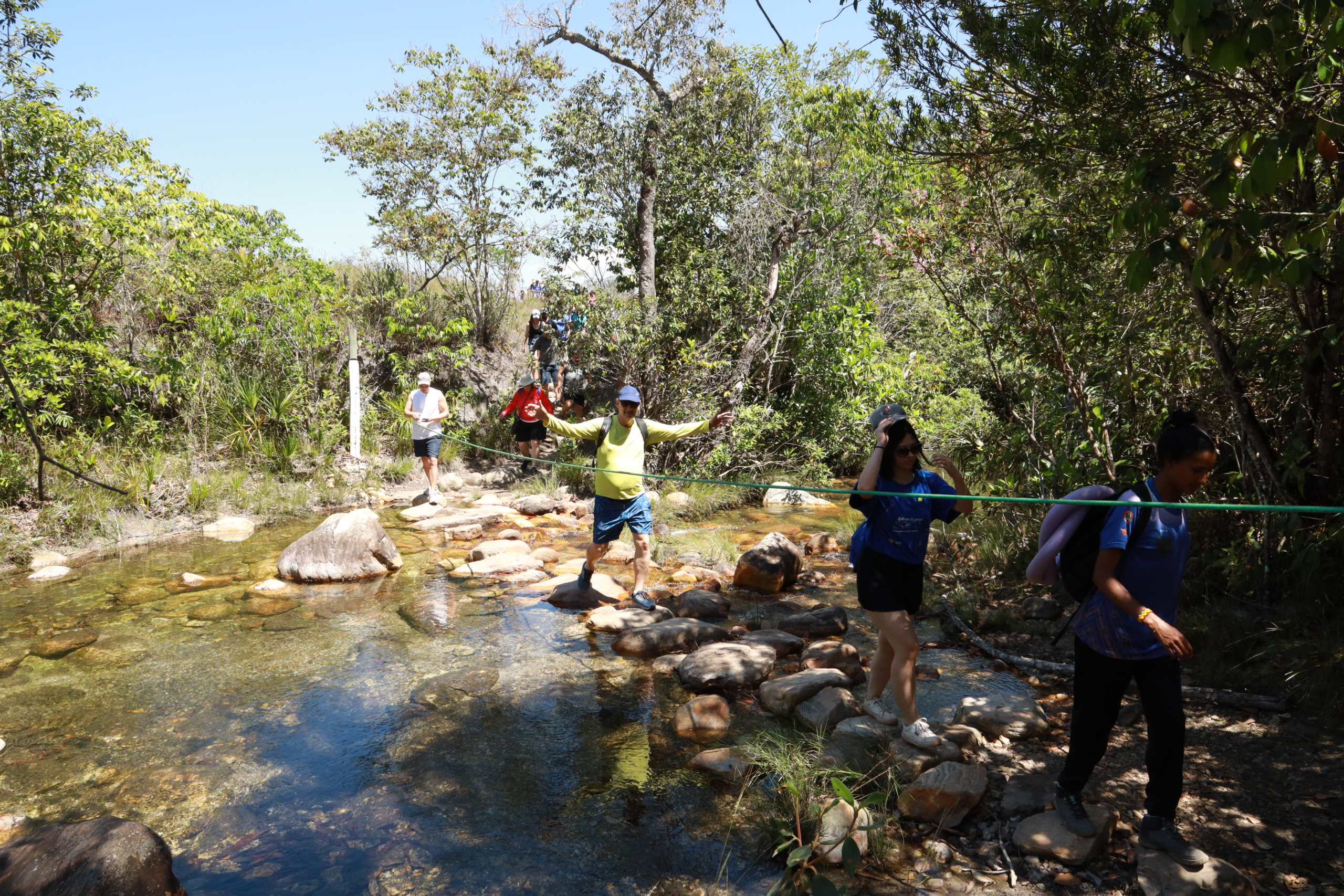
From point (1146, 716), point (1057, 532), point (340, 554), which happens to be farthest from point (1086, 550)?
point (340, 554)

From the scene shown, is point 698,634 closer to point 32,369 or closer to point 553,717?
point 553,717

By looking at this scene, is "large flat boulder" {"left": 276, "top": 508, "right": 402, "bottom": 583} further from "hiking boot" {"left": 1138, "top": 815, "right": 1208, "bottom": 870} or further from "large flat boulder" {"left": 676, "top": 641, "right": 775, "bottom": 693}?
"hiking boot" {"left": 1138, "top": 815, "right": 1208, "bottom": 870}

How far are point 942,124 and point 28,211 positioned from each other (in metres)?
9.87

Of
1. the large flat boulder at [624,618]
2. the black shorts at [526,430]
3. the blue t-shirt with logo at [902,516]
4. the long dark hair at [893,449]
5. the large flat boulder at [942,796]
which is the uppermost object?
the long dark hair at [893,449]

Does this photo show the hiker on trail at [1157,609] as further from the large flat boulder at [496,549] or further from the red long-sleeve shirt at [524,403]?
the red long-sleeve shirt at [524,403]

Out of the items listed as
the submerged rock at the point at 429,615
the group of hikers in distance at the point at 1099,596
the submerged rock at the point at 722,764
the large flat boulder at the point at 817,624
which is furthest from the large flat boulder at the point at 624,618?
the group of hikers in distance at the point at 1099,596

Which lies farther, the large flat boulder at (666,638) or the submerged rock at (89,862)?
the large flat boulder at (666,638)

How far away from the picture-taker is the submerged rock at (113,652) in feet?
20.4

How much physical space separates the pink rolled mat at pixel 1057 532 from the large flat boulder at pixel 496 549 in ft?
21.1

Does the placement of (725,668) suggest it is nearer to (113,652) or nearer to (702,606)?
(702,606)

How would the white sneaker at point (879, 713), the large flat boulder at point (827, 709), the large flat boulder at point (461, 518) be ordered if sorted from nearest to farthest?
1. the white sneaker at point (879, 713)
2. the large flat boulder at point (827, 709)
3. the large flat boulder at point (461, 518)

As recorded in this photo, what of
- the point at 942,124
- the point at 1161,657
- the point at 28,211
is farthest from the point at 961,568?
the point at 28,211

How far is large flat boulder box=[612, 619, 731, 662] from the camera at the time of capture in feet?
20.9

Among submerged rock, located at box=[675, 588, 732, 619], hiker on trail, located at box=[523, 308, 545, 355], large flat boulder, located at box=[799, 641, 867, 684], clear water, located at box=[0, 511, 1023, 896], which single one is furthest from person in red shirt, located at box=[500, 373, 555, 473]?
large flat boulder, located at box=[799, 641, 867, 684]
